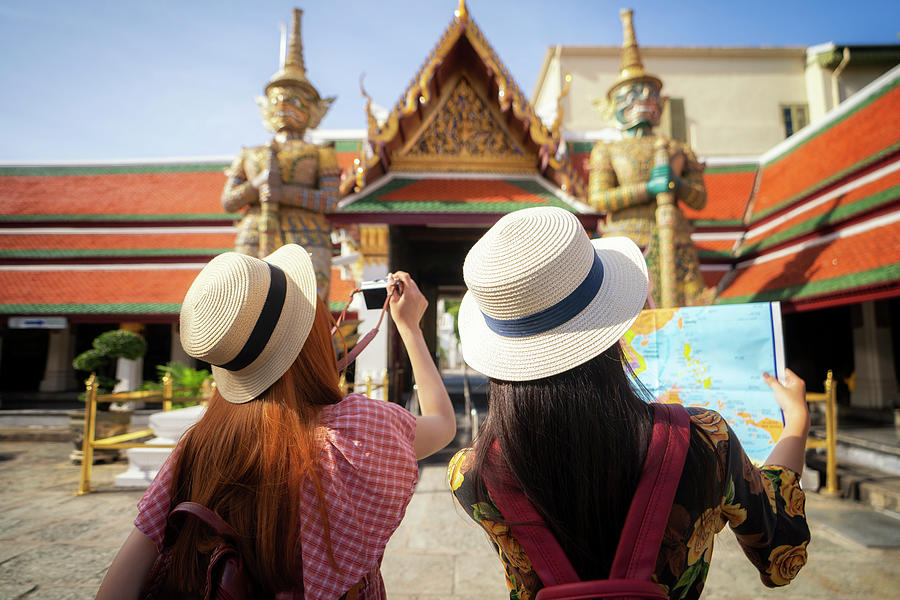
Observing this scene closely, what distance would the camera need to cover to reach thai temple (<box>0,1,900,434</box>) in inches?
240

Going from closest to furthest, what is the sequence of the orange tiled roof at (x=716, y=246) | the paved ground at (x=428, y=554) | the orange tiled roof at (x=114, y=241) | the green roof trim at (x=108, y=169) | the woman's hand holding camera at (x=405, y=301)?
the woman's hand holding camera at (x=405, y=301), the paved ground at (x=428, y=554), the orange tiled roof at (x=716, y=246), the orange tiled roof at (x=114, y=241), the green roof trim at (x=108, y=169)

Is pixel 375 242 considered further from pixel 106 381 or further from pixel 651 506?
pixel 651 506

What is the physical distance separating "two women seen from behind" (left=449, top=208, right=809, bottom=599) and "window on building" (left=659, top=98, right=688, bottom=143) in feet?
62.5

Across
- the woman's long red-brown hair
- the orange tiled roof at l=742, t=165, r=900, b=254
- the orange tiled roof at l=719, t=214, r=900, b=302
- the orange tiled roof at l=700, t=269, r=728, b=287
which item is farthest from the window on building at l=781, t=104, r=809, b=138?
the woman's long red-brown hair

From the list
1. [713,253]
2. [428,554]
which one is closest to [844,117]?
[713,253]

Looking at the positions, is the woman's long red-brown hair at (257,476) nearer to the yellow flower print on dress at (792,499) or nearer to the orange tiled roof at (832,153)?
the yellow flower print on dress at (792,499)

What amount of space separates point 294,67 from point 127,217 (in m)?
6.16

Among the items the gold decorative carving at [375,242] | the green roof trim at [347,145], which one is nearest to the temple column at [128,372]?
the green roof trim at [347,145]

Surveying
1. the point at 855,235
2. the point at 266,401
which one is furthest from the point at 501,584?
the point at 855,235

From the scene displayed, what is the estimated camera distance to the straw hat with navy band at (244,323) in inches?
41.9

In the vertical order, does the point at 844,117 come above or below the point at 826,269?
above

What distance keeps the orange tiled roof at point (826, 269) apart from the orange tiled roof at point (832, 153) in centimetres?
124

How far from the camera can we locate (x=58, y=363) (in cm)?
1112

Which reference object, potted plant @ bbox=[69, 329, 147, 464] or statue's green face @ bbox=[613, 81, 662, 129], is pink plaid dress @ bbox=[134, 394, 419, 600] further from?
potted plant @ bbox=[69, 329, 147, 464]
